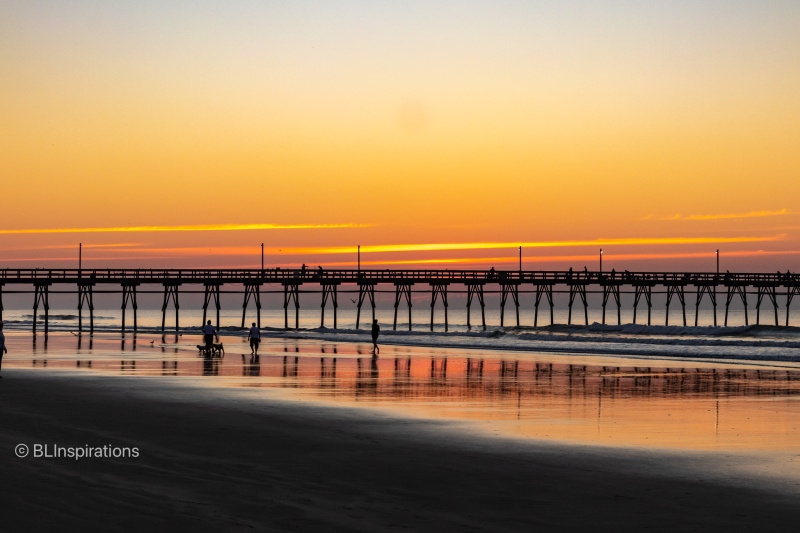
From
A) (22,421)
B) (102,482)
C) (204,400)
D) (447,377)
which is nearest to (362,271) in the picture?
(447,377)

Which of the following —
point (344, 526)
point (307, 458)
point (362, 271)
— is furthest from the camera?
point (362, 271)

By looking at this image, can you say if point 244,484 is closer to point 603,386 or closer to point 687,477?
point 687,477

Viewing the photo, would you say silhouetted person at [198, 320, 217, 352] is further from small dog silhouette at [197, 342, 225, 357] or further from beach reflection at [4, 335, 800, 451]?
beach reflection at [4, 335, 800, 451]

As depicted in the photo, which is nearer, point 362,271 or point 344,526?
point 344,526

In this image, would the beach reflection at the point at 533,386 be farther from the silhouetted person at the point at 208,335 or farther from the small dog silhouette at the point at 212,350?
the silhouetted person at the point at 208,335

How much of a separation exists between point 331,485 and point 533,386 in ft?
41.0

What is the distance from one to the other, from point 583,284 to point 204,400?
194 ft

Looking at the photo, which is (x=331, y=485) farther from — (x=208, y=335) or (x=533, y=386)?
(x=208, y=335)

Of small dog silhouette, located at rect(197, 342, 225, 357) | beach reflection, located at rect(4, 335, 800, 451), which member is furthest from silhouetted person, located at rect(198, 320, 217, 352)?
beach reflection, located at rect(4, 335, 800, 451)

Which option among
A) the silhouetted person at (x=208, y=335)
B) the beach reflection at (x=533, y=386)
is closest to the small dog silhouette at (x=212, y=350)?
the silhouetted person at (x=208, y=335)

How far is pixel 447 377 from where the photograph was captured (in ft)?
78.9

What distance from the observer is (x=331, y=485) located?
941 cm

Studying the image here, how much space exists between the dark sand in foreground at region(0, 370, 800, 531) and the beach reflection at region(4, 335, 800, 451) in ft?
7.77

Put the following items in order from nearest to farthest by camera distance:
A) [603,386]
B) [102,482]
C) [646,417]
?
1. [102,482]
2. [646,417]
3. [603,386]
